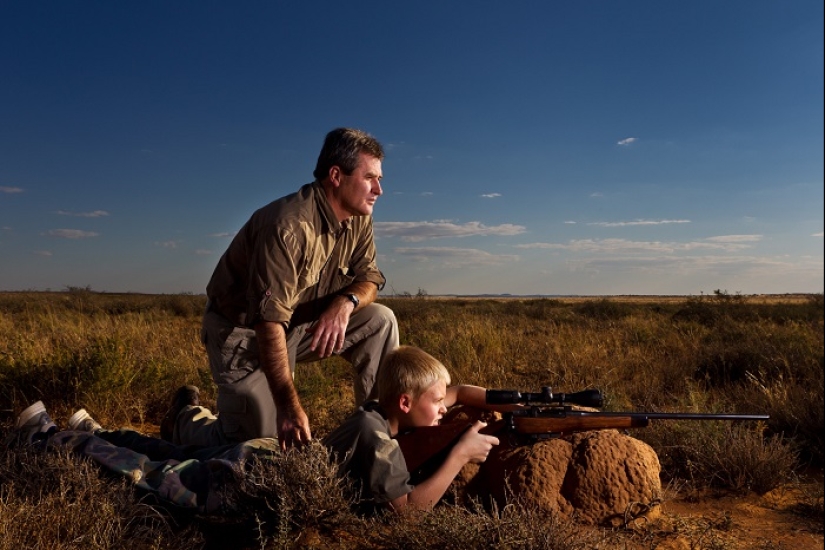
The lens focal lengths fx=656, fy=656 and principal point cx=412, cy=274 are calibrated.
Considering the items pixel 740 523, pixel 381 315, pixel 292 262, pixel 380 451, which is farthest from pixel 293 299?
pixel 740 523

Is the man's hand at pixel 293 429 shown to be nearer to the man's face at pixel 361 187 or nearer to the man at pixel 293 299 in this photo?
the man at pixel 293 299

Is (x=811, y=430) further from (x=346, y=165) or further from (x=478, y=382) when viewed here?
(x=346, y=165)

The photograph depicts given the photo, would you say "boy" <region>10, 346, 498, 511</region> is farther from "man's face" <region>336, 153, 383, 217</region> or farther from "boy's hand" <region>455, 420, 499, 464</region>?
"man's face" <region>336, 153, 383, 217</region>

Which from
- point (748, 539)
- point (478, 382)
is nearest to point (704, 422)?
point (748, 539)

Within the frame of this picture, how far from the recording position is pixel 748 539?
158 inches

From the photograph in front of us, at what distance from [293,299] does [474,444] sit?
5.33 feet

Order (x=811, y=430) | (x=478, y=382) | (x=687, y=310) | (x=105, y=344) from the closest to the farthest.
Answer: (x=811, y=430) < (x=105, y=344) < (x=478, y=382) < (x=687, y=310)

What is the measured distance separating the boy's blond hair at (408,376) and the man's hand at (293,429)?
52 centimetres

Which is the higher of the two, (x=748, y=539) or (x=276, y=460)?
(x=276, y=460)

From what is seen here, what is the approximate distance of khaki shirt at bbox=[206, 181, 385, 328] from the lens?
431cm

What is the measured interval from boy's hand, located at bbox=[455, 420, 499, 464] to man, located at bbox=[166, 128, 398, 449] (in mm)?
1076

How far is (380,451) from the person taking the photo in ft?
11.9

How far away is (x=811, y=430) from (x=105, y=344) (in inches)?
283

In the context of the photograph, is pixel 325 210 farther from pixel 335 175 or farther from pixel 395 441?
pixel 395 441
